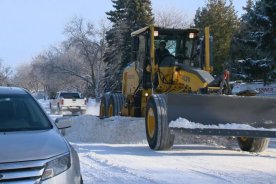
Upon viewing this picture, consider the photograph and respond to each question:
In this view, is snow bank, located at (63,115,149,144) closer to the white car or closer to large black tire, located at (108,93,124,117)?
large black tire, located at (108,93,124,117)

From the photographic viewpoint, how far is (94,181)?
26.9 feet

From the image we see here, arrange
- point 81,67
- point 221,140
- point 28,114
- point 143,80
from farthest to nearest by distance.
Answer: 1. point 81,67
2. point 143,80
3. point 221,140
4. point 28,114

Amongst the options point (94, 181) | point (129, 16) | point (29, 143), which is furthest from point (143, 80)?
point (129, 16)

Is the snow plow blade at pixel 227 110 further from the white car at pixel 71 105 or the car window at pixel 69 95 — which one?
the car window at pixel 69 95

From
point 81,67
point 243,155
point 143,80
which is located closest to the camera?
point 243,155

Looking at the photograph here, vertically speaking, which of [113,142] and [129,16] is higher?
[129,16]

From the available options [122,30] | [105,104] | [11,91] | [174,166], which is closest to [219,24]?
[122,30]

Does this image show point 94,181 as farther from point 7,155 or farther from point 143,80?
point 143,80

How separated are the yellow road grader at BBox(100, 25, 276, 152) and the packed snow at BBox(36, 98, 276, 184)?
0.54 m

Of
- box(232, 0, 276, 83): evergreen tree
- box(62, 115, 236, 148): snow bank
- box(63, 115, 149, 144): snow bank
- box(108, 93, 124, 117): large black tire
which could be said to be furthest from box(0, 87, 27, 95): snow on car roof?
box(232, 0, 276, 83): evergreen tree

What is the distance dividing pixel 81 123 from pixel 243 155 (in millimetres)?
6051

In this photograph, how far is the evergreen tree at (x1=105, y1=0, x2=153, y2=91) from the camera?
174ft

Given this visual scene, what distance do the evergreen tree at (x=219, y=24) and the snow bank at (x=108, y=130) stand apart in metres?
33.9

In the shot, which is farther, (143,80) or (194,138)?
(143,80)
